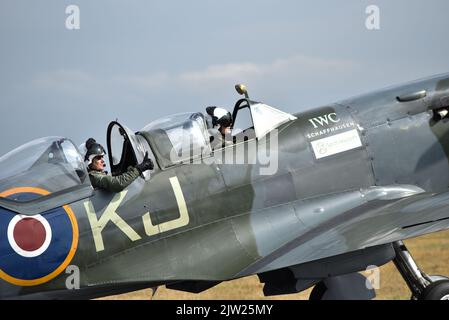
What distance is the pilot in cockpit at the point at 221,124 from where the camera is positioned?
26.6 ft

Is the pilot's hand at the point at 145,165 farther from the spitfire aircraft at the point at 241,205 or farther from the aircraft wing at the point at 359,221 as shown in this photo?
the aircraft wing at the point at 359,221

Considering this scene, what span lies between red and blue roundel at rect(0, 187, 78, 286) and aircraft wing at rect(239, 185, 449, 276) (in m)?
1.73

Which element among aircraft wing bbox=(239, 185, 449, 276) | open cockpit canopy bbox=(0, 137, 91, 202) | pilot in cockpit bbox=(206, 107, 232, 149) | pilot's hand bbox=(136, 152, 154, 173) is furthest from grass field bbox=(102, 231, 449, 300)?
open cockpit canopy bbox=(0, 137, 91, 202)

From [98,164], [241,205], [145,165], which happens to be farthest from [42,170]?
[241,205]

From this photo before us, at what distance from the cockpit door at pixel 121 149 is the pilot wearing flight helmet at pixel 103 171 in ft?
0.54

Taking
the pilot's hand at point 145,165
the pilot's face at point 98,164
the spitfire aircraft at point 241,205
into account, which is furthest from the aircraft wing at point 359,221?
the pilot's face at point 98,164

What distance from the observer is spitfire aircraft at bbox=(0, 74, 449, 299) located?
276 inches

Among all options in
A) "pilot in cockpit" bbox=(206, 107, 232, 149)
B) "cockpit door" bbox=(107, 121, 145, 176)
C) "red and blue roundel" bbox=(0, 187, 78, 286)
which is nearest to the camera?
"red and blue roundel" bbox=(0, 187, 78, 286)

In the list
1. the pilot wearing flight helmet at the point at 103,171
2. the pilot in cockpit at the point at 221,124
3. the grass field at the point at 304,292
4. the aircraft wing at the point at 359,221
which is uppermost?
the pilot in cockpit at the point at 221,124

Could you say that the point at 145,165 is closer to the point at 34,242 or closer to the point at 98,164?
the point at 98,164

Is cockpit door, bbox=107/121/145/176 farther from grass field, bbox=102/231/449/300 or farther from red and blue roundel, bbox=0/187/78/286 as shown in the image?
grass field, bbox=102/231/449/300

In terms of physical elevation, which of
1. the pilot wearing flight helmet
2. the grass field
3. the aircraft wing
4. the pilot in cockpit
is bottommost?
the grass field

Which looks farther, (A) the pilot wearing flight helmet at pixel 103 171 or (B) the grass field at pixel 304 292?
(B) the grass field at pixel 304 292

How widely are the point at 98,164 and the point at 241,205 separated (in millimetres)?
1551
